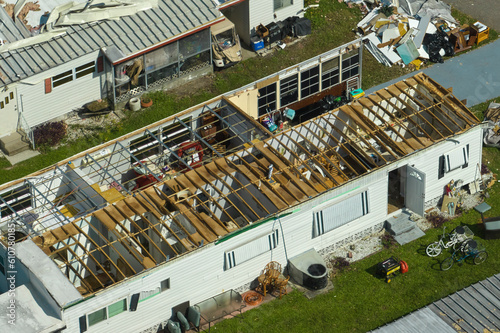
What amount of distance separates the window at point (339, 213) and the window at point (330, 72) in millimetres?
11012

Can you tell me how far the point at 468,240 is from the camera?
5009 centimetres

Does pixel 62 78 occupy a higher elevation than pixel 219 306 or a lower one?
higher

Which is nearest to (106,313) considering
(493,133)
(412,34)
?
(493,133)

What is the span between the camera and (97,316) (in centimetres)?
4388

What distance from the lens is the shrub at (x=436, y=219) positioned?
170 feet

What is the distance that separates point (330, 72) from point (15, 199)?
1927 centimetres

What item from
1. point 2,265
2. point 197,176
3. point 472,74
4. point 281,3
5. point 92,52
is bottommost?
point 472,74

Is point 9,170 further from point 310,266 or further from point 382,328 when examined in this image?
point 382,328

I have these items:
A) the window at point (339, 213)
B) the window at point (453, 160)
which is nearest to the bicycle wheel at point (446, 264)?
the window at point (339, 213)

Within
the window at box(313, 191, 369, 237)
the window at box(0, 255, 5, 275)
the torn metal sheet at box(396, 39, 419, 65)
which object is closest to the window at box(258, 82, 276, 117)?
the window at box(313, 191, 369, 237)

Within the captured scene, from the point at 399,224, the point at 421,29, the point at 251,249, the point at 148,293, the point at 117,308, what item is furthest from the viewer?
the point at 421,29

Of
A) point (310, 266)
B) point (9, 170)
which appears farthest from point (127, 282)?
point (9, 170)

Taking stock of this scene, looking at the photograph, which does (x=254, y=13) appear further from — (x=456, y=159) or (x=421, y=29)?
(x=456, y=159)

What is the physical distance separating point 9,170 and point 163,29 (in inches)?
453
